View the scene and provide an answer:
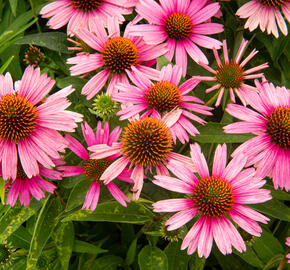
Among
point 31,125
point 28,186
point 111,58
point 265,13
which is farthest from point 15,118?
point 265,13

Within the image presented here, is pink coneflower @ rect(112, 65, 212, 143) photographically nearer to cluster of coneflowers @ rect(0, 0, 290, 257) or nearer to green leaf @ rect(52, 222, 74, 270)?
cluster of coneflowers @ rect(0, 0, 290, 257)

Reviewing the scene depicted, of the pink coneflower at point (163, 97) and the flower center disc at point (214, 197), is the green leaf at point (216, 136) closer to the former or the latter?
the pink coneflower at point (163, 97)

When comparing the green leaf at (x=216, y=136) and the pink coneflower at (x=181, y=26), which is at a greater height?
the pink coneflower at (x=181, y=26)

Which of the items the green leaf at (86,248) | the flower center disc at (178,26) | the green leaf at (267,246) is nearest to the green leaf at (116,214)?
the green leaf at (86,248)

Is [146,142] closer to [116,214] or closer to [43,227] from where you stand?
[116,214]

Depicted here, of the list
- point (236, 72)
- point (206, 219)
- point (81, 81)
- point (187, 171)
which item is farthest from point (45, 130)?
point (236, 72)

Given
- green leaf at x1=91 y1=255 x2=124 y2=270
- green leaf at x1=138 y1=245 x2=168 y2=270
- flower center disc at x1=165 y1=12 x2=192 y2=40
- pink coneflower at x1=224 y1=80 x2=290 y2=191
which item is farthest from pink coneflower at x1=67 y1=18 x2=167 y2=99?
green leaf at x1=91 y1=255 x2=124 y2=270
